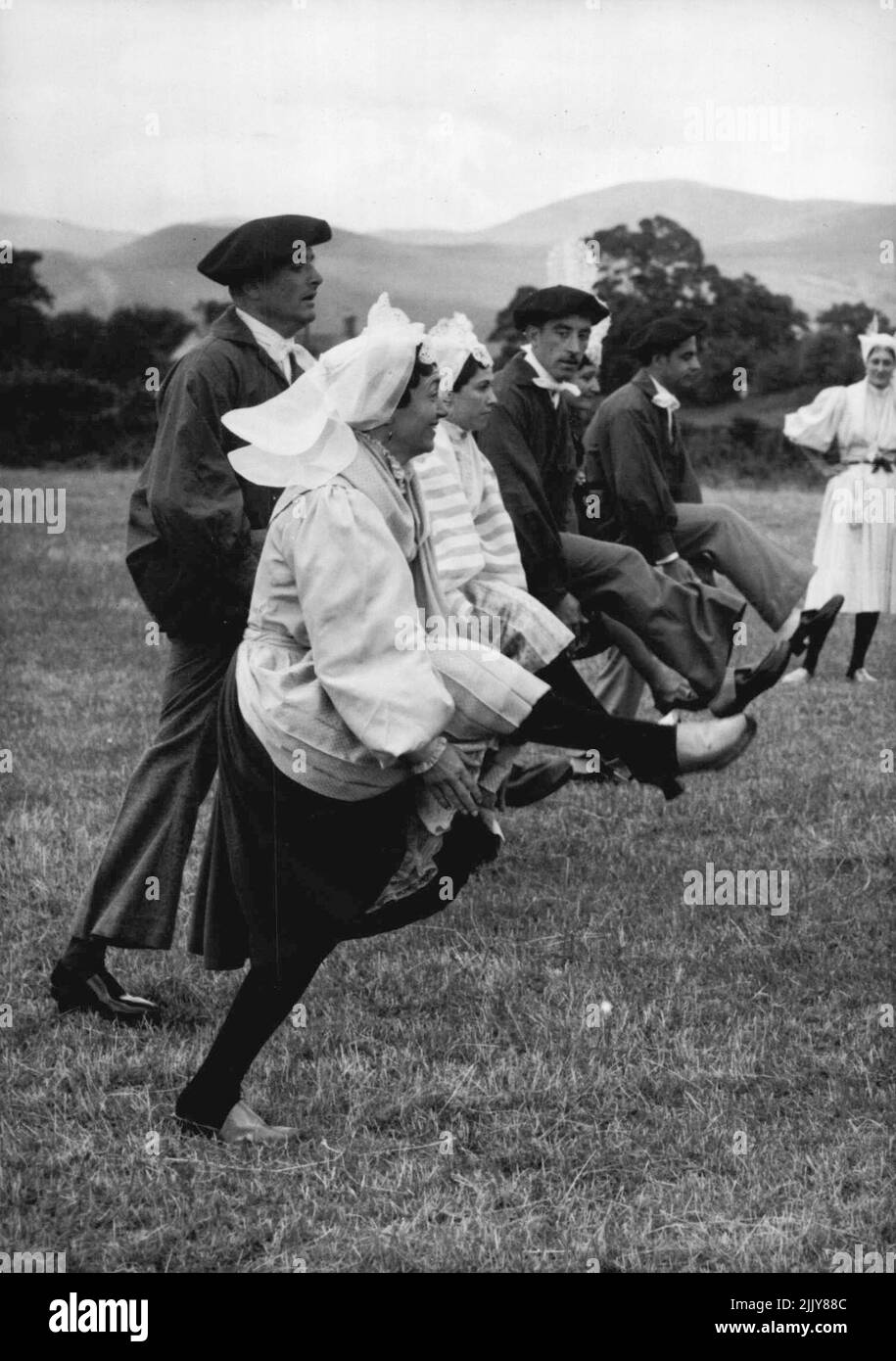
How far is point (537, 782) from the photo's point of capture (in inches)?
224

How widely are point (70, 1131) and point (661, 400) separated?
15.2 feet

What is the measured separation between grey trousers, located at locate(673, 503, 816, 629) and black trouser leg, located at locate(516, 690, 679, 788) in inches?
96.5

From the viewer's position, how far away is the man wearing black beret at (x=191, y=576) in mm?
4535

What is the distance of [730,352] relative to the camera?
2595cm

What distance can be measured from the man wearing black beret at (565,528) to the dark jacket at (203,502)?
2136mm

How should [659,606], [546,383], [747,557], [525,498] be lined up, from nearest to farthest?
1. [525,498]
2. [546,383]
3. [659,606]
4. [747,557]

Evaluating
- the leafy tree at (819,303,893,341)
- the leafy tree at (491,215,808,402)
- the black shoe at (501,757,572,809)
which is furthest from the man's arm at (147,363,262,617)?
the leafy tree at (819,303,893,341)

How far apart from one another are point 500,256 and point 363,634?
18.8 metres

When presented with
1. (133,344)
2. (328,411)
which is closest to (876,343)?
(328,411)

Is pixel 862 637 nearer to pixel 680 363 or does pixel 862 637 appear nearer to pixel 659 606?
pixel 680 363

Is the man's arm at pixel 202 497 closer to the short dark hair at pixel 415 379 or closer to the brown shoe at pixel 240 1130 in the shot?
the short dark hair at pixel 415 379

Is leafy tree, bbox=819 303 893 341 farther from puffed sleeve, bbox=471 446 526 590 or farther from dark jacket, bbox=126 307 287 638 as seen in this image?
dark jacket, bbox=126 307 287 638

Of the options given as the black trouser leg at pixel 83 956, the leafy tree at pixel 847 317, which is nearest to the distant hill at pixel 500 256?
the leafy tree at pixel 847 317
